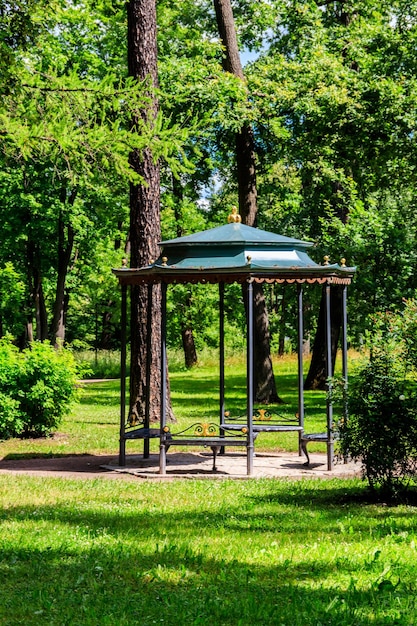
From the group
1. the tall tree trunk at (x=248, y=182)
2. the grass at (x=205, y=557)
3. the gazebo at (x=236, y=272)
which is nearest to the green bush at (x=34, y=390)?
the gazebo at (x=236, y=272)

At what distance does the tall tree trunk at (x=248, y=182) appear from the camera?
24.4m

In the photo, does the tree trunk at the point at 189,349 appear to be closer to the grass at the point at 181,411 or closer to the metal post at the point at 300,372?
the grass at the point at 181,411

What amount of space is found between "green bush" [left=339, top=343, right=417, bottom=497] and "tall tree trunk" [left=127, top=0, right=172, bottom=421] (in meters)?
8.32

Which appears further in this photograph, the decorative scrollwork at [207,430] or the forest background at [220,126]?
the forest background at [220,126]

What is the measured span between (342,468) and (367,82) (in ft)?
38.8

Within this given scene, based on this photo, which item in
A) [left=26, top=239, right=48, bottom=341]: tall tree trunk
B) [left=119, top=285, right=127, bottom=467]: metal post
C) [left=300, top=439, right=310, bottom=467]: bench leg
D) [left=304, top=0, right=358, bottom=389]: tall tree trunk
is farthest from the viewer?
[left=26, top=239, right=48, bottom=341]: tall tree trunk

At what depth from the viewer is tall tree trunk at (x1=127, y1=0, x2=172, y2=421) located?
18.2m

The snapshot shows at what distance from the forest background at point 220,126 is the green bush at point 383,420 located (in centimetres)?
406

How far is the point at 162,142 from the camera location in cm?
1556

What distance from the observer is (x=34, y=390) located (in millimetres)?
16344

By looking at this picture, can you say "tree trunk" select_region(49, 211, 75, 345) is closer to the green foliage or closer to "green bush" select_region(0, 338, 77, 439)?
"green bush" select_region(0, 338, 77, 439)

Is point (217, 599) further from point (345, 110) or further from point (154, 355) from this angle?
point (345, 110)

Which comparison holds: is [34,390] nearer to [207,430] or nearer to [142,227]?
[142,227]

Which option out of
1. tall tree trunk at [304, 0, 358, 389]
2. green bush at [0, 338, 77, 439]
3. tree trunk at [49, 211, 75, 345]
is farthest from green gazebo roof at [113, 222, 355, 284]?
tree trunk at [49, 211, 75, 345]
